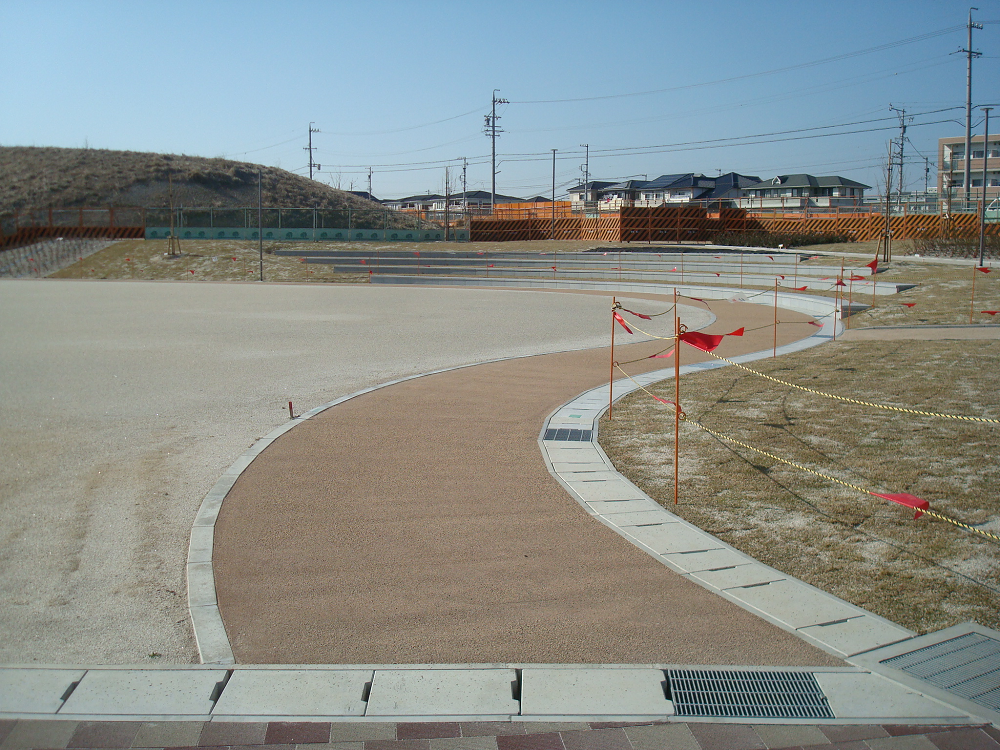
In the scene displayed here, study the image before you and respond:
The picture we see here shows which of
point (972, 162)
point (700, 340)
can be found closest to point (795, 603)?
point (700, 340)

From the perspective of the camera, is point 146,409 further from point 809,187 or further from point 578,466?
point 809,187

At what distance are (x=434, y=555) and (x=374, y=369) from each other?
8.65 m

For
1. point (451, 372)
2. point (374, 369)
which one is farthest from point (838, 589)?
point (374, 369)

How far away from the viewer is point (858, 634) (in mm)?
4707

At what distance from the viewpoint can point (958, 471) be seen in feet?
24.6

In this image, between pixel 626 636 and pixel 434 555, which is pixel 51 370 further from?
pixel 626 636

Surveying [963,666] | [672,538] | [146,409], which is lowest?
[963,666]

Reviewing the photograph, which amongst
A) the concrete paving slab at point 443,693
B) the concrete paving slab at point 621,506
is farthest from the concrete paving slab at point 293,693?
the concrete paving slab at point 621,506

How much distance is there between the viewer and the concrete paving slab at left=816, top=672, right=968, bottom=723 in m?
3.97

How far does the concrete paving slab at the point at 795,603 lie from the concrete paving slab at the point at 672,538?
0.77m

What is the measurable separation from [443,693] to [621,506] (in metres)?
3.27

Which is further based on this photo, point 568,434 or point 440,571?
point 568,434

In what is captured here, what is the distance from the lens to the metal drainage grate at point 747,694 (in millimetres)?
4020

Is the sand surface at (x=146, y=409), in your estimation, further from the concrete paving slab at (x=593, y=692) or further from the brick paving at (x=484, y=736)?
the concrete paving slab at (x=593, y=692)
